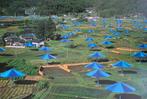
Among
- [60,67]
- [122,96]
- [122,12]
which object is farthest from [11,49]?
[122,12]

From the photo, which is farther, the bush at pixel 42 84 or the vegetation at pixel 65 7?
the vegetation at pixel 65 7

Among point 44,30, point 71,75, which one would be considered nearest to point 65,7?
point 44,30

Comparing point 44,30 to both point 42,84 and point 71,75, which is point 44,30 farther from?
point 42,84

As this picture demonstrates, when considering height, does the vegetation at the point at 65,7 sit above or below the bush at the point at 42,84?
above

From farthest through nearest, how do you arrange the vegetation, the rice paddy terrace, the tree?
the vegetation, the tree, the rice paddy terrace

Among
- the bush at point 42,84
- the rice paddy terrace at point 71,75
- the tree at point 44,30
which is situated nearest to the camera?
the rice paddy terrace at point 71,75

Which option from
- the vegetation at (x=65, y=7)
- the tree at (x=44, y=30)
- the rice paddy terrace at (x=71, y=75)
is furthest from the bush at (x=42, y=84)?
Result: the vegetation at (x=65, y=7)

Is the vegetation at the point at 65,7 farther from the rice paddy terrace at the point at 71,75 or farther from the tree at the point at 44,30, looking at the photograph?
the rice paddy terrace at the point at 71,75

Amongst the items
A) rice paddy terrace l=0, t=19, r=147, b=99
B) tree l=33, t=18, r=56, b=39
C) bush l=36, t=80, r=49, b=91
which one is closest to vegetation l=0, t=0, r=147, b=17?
tree l=33, t=18, r=56, b=39

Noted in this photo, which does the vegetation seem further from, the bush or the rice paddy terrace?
the bush

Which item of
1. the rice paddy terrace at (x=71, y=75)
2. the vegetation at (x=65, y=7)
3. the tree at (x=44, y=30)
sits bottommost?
the rice paddy terrace at (x=71, y=75)

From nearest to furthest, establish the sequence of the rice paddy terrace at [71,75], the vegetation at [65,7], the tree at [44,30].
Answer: the rice paddy terrace at [71,75] < the tree at [44,30] < the vegetation at [65,7]

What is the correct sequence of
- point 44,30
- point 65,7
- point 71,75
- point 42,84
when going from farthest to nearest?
point 65,7, point 44,30, point 71,75, point 42,84
